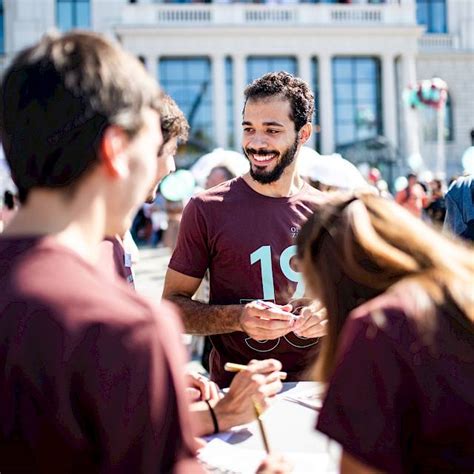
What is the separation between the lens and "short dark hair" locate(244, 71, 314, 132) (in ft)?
11.0

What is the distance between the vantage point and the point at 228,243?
312 cm

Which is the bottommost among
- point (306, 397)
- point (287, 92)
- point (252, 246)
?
point (306, 397)

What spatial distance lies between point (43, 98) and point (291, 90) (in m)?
2.27

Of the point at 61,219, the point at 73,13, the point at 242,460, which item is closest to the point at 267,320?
the point at 242,460

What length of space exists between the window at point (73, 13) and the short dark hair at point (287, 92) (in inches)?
1216

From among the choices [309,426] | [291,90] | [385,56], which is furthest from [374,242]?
[385,56]

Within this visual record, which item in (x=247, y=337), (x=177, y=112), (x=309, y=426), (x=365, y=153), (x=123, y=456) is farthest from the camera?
(x=365, y=153)

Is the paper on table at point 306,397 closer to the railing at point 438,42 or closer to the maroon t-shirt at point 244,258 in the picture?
the maroon t-shirt at point 244,258

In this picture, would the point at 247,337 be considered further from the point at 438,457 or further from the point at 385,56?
the point at 385,56

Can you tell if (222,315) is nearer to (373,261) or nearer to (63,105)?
(373,261)

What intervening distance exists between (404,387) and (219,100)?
95.9 ft

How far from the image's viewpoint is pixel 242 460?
6.47ft

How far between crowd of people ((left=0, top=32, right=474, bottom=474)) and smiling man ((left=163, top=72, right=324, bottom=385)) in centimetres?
117

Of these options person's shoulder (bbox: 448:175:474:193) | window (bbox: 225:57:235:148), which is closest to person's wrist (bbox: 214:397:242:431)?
person's shoulder (bbox: 448:175:474:193)
